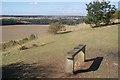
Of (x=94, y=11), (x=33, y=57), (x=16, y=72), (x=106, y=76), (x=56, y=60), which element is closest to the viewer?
(x=106, y=76)

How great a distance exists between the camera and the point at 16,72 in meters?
11.6

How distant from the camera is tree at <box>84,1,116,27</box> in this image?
2927 cm

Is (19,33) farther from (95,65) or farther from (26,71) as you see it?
(26,71)

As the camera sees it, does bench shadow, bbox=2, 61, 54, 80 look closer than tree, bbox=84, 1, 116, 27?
Yes

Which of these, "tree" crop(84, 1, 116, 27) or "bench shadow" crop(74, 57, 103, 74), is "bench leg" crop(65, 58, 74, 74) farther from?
"tree" crop(84, 1, 116, 27)

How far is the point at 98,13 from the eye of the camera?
29.2 m

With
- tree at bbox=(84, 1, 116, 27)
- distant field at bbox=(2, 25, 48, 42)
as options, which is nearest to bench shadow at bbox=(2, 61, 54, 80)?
tree at bbox=(84, 1, 116, 27)

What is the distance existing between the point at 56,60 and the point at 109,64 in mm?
2304

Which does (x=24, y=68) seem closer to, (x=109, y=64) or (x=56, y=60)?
(x=56, y=60)

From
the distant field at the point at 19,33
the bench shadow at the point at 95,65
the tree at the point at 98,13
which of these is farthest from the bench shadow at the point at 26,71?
the distant field at the point at 19,33

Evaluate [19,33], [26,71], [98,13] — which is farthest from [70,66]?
[19,33]

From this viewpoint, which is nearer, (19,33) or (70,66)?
(70,66)

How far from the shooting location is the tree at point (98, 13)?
29.3 m

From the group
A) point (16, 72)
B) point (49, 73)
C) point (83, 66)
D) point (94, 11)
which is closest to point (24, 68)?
point (16, 72)
